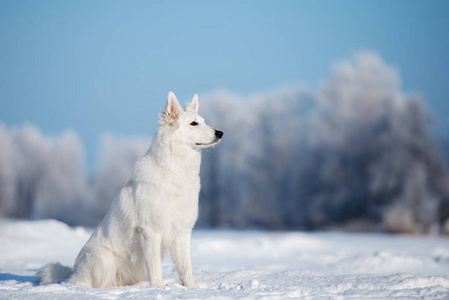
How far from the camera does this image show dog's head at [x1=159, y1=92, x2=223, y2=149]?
4.74m

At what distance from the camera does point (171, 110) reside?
4.76 m

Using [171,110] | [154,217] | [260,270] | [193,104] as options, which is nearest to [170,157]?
[171,110]

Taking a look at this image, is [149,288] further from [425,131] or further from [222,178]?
[222,178]

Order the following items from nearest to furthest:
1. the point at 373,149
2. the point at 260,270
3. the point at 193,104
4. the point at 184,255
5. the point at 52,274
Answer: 1. the point at 184,255
2. the point at 52,274
3. the point at 193,104
4. the point at 260,270
5. the point at 373,149

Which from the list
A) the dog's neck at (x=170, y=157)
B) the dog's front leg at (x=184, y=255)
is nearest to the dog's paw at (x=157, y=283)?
the dog's front leg at (x=184, y=255)

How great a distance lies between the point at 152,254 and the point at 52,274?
1.21 meters

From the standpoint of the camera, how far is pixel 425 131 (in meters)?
19.6

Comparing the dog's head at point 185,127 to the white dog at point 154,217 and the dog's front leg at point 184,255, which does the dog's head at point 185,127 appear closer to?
the white dog at point 154,217

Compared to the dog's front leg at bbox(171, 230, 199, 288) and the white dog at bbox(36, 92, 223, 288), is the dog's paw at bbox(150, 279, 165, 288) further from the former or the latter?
the dog's front leg at bbox(171, 230, 199, 288)

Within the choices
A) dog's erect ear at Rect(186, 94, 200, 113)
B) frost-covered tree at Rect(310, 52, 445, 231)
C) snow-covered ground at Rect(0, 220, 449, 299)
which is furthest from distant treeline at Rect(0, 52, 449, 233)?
dog's erect ear at Rect(186, 94, 200, 113)

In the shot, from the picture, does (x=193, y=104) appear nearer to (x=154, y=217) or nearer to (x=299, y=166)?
(x=154, y=217)

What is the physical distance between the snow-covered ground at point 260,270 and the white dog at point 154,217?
0.29 metres

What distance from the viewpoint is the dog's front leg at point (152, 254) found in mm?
4391

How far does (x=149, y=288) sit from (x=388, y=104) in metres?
18.7
